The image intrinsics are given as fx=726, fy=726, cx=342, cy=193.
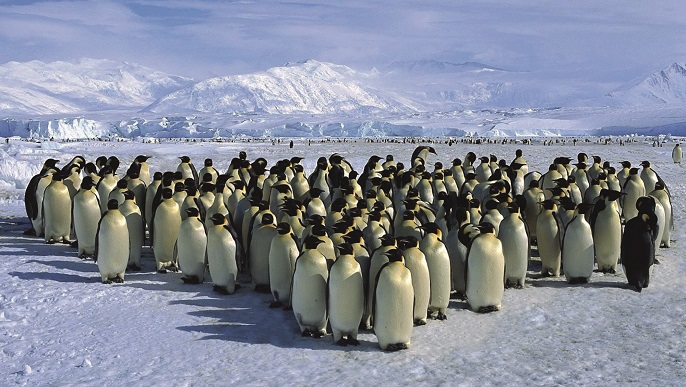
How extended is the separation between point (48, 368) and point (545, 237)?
16.2 feet

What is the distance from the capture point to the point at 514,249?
7004 millimetres

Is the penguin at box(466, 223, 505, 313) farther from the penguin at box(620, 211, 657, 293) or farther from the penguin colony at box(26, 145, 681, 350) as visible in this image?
the penguin at box(620, 211, 657, 293)

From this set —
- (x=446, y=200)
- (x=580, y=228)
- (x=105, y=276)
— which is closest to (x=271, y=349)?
(x=105, y=276)

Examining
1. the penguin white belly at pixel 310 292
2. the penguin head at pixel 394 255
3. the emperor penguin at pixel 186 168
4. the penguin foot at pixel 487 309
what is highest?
the emperor penguin at pixel 186 168

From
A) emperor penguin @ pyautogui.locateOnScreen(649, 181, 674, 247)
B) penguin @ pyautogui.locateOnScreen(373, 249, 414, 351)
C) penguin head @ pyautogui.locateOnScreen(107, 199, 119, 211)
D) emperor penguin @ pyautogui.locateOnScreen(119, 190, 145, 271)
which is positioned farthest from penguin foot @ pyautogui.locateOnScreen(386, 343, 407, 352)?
emperor penguin @ pyautogui.locateOnScreen(649, 181, 674, 247)

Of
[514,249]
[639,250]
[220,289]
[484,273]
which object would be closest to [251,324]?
[220,289]

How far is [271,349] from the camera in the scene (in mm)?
5359

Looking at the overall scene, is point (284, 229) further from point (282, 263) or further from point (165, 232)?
point (165, 232)

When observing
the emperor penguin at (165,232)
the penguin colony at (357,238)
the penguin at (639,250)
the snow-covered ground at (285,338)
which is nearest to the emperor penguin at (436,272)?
the penguin colony at (357,238)

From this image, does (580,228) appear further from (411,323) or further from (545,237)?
(411,323)

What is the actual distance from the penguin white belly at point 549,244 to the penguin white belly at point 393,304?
2.68m

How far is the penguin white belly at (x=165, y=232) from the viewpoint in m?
7.54

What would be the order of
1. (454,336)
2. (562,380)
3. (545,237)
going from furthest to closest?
(545,237), (454,336), (562,380)

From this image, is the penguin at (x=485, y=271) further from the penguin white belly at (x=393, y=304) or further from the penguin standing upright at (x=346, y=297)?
the penguin standing upright at (x=346, y=297)
